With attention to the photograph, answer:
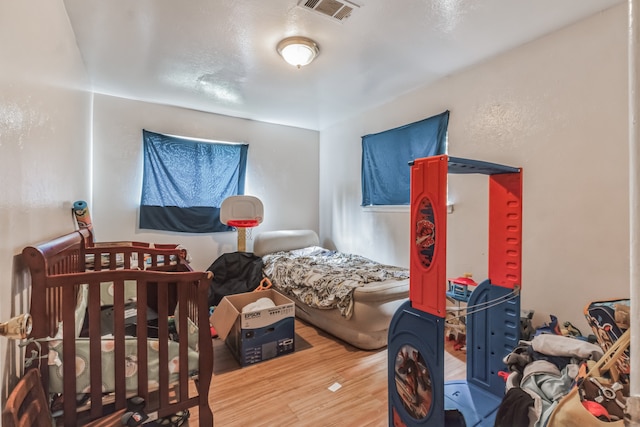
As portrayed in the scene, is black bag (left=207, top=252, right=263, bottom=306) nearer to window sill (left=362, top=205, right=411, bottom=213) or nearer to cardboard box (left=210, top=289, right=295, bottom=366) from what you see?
cardboard box (left=210, top=289, right=295, bottom=366)

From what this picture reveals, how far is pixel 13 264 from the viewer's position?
1.11 meters

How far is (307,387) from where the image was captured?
2.05 metres

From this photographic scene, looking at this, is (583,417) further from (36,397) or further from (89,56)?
(89,56)

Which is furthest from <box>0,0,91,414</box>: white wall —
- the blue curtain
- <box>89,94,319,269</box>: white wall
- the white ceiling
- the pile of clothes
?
the blue curtain

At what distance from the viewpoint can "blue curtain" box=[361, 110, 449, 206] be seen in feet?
9.93

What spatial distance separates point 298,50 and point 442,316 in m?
2.11

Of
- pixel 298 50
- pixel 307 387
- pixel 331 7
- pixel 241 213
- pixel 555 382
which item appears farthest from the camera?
pixel 241 213

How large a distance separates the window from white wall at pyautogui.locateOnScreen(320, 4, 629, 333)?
2.62 meters

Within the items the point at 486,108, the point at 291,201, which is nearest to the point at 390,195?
the point at 486,108

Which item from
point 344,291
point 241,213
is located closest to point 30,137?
point 344,291

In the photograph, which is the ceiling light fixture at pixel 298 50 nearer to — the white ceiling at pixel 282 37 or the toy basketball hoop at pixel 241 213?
the white ceiling at pixel 282 37

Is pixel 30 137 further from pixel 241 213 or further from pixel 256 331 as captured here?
pixel 241 213

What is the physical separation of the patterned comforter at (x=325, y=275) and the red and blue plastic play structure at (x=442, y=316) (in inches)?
38.2

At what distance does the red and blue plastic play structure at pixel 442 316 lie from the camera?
128cm
